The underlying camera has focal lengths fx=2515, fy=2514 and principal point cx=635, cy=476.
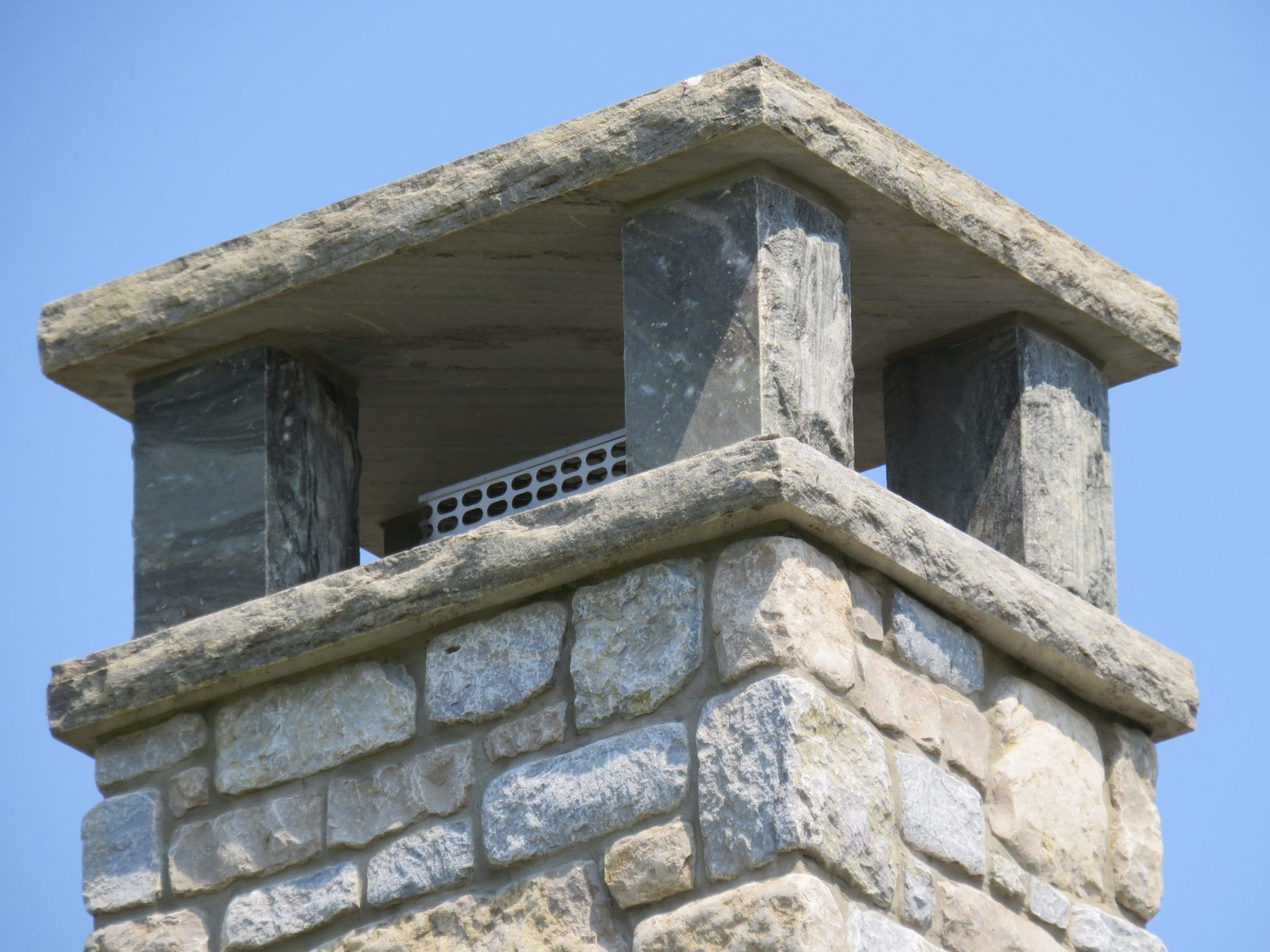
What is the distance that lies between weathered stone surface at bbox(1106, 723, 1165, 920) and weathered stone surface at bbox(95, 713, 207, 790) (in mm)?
1730

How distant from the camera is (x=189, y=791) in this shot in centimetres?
470

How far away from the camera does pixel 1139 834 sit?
15.7ft

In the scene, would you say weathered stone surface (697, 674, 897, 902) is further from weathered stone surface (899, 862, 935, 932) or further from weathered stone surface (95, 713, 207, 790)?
weathered stone surface (95, 713, 207, 790)

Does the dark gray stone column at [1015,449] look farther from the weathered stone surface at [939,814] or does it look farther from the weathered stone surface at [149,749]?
the weathered stone surface at [149,749]

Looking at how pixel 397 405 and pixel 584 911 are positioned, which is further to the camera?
pixel 397 405

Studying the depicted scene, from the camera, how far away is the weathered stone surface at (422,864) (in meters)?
4.37

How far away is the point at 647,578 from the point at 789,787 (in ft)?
1.71

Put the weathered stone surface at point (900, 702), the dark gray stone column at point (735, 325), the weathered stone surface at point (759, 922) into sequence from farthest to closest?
the dark gray stone column at point (735, 325) → the weathered stone surface at point (900, 702) → the weathered stone surface at point (759, 922)

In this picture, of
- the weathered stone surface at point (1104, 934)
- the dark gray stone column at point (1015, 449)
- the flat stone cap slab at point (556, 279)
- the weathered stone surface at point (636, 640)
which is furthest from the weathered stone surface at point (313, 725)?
the weathered stone surface at point (1104, 934)

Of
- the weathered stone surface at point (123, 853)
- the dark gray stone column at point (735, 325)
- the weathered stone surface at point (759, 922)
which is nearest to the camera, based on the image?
the weathered stone surface at point (759, 922)

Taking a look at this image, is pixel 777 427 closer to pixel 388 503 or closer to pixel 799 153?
pixel 799 153

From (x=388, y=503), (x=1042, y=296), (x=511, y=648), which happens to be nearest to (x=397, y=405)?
(x=388, y=503)

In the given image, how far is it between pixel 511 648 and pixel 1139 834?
127 cm

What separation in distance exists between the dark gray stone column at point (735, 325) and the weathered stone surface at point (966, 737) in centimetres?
48
